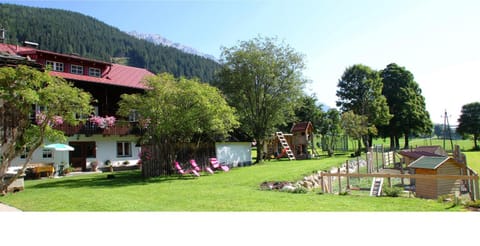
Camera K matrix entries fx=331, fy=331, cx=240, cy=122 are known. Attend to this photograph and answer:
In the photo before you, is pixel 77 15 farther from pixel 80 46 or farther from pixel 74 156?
pixel 74 156

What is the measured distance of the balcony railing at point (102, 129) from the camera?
23.7 metres

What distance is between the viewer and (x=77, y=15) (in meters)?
117

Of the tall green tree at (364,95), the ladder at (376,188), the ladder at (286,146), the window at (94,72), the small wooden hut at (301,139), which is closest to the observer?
the ladder at (376,188)

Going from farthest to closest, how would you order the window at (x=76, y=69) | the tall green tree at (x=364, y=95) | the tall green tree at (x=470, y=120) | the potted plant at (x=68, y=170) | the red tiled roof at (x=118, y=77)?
the tall green tree at (x=470, y=120)
the tall green tree at (x=364, y=95)
the window at (x=76, y=69)
the red tiled roof at (x=118, y=77)
the potted plant at (x=68, y=170)

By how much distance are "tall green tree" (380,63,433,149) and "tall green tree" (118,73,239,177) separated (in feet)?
114

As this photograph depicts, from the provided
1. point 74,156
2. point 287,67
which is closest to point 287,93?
point 287,67

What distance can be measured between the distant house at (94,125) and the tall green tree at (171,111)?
19.4 feet

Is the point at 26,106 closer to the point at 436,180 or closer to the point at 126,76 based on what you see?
the point at 436,180

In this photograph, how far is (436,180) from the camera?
39.7 feet

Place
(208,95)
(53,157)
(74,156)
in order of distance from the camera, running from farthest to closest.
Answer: (74,156) → (53,157) → (208,95)

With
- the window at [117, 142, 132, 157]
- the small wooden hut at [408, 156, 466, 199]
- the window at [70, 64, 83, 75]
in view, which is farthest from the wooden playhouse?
the small wooden hut at [408, 156, 466, 199]

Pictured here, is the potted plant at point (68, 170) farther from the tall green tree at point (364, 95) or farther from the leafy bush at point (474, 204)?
the tall green tree at point (364, 95)

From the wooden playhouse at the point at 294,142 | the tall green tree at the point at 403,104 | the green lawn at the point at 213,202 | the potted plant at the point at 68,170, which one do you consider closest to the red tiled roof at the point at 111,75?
the potted plant at the point at 68,170
